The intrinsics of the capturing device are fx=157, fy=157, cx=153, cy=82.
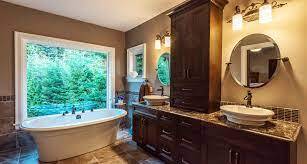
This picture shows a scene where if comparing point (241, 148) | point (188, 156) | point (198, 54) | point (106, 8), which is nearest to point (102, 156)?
point (188, 156)

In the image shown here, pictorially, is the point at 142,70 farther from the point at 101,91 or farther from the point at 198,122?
the point at 198,122

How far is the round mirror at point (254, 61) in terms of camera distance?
1.79 m

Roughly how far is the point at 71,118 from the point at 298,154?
142 inches

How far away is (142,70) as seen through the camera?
3744 millimetres

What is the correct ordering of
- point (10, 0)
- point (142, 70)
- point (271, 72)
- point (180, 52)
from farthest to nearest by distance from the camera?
point (142, 70) → point (10, 0) → point (180, 52) → point (271, 72)

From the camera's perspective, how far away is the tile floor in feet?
7.99

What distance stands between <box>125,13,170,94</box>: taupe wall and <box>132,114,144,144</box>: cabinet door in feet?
2.47

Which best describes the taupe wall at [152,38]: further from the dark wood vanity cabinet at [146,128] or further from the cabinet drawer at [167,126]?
the cabinet drawer at [167,126]

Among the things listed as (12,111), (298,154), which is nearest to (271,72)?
(298,154)

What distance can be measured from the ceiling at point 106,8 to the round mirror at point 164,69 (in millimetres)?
910

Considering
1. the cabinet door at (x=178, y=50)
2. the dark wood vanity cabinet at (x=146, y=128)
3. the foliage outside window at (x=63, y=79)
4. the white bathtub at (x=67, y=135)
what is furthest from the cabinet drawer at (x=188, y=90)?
the foliage outside window at (x=63, y=79)

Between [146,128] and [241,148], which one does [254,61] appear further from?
[146,128]

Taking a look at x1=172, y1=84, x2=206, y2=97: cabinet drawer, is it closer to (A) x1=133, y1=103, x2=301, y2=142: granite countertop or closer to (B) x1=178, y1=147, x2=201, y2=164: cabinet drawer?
(A) x1=133, y1=103, x2=301, y2=142: granite countertop

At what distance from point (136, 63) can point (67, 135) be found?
225 centimetres
